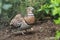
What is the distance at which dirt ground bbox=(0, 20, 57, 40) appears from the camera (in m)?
3.81

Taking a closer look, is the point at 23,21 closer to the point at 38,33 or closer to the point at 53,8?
the point at 38,33

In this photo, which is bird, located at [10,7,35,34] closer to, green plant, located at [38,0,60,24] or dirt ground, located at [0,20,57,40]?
dirt ground, located at [0,20,57,40]

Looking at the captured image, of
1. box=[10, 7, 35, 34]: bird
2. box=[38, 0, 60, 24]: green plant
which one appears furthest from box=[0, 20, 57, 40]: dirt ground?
box=[38, 0, 60, 24]: green plant

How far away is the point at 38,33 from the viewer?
394 cm

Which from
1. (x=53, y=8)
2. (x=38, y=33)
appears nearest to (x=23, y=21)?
(x=38, y=33)

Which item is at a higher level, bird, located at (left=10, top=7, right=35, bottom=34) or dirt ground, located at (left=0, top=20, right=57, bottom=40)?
bird, located at (left=10, top=7, right=35, bottom=34)

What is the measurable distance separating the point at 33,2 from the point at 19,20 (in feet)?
1.84

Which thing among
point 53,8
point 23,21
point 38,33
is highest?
point 53,8

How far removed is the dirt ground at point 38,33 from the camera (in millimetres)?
3814

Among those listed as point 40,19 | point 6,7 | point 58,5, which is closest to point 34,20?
point 40,19

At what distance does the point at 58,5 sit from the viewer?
2127mm

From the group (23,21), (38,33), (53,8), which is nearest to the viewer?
(53,8)

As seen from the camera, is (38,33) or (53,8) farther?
(38,33)

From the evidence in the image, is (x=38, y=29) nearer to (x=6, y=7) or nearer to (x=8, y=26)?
(x=8, y=26)
